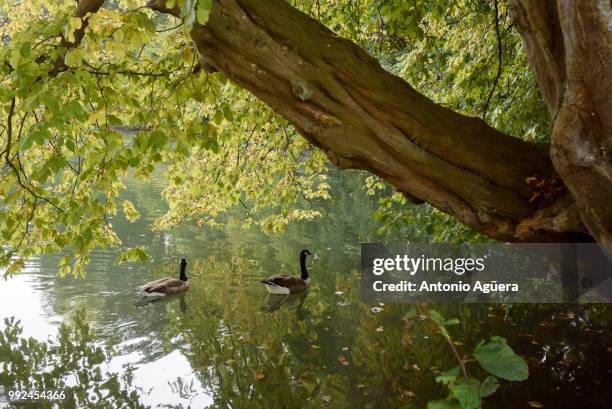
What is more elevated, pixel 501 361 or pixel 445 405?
pixel 501 361

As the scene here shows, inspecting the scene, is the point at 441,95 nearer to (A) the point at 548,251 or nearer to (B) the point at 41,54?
(A) the point at 548,251

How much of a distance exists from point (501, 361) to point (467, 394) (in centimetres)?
16

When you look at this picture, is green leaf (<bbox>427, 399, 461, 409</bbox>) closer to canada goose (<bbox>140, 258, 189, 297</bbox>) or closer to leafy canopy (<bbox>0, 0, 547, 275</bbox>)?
leafy canopy (<bbox>0, 0, 547, 275</bbox>)

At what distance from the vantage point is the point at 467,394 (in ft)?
5.33

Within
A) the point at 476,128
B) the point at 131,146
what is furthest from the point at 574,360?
the point at 131,146

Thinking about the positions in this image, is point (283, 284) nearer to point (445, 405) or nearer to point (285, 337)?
point (285, 337)

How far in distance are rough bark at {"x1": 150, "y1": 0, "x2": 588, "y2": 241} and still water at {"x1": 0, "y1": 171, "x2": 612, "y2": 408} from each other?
4.45 meters

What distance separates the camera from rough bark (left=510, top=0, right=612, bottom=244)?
2.39 m

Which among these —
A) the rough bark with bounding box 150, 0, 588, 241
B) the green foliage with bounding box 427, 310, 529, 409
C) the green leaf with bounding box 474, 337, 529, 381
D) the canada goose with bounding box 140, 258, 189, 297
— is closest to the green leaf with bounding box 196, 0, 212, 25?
the rough bark with bounding box 150, 0, 588, 241

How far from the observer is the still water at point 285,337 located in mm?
7273

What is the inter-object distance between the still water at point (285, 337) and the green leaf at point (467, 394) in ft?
18.3

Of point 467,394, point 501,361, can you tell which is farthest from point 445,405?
point 501,361

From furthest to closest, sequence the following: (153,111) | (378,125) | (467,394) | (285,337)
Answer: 1. (285,337)
2. (153,111)
3. (378,125)
4. (467,394)

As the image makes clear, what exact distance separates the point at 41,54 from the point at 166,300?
7824 mm
